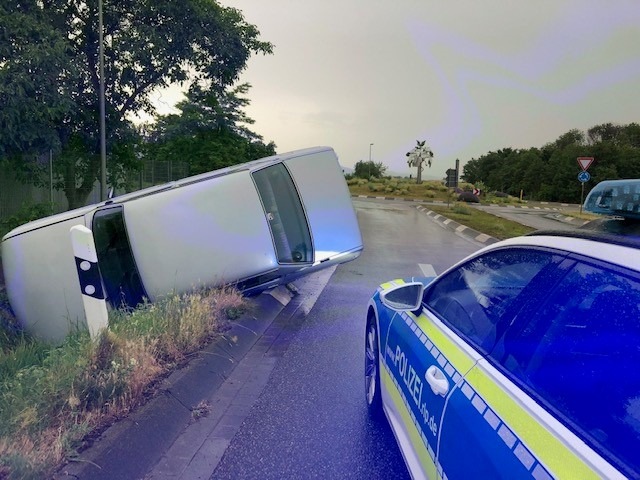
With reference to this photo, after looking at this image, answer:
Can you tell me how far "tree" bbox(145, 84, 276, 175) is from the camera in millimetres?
23344

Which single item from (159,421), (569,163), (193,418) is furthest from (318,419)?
(569,163)

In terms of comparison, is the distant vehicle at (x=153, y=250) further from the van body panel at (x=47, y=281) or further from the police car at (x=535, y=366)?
the police car at (x=535, y=366)

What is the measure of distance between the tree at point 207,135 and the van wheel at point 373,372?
64.9 feet

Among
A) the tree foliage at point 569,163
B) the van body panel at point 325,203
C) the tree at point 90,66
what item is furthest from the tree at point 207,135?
the tree foliage at point 569,163

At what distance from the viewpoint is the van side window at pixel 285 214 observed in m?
6.17

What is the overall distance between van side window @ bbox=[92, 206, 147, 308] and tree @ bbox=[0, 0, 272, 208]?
4.31m

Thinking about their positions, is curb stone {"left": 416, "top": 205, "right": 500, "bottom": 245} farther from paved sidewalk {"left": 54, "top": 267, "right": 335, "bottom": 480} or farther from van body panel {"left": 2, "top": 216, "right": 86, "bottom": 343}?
van body panel {"left": 2, "top": 216, "right": 86, "bottom": 343}

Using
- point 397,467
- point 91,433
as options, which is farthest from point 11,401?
point 397,467

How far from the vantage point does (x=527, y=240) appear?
7.06 ft

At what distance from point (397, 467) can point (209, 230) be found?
3.37 m

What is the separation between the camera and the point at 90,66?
12117mm

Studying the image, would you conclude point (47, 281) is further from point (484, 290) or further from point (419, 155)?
point (419, 155)

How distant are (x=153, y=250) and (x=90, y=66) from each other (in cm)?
863

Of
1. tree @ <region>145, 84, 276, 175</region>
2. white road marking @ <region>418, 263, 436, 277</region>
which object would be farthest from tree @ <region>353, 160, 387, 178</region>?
white road marking @ <region>418, 263, 436, 277</region>
